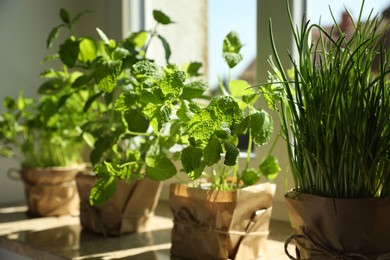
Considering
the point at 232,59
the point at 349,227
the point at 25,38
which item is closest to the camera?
the point at 349,227

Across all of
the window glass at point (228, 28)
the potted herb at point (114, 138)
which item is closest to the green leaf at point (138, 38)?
the potted herb at point (114, 138)

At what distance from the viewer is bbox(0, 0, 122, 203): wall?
5.00ft

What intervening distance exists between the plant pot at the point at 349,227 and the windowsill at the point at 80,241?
254 mm

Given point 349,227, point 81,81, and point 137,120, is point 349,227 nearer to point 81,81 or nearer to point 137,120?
point 137,120

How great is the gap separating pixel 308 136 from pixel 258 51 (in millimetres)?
470

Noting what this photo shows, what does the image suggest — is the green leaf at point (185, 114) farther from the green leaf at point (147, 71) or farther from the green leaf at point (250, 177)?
the green leaf at point (250, 177)

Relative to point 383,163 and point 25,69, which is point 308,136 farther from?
point 25,69

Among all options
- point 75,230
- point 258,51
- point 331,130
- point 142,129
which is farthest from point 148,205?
point 331,130

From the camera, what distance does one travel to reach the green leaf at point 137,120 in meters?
0.87

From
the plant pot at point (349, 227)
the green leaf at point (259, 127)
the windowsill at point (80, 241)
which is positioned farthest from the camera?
the windowsill at point (80, 241)

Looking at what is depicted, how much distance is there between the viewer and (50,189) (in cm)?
131

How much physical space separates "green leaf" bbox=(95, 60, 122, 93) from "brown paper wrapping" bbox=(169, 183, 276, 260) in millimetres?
214

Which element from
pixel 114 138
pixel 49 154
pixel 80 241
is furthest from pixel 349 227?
pixel 49 154

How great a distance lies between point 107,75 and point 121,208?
1.08 feet
